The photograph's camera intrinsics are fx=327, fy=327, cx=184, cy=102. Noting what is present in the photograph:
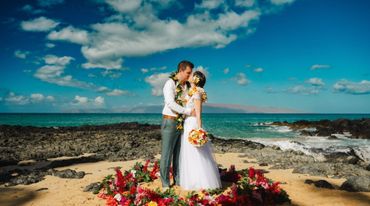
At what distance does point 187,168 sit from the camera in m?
6.96

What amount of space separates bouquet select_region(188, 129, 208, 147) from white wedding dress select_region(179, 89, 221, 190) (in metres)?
0.18

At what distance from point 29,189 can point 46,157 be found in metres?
6.35

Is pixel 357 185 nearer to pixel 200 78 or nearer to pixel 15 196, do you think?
pixel 200 78

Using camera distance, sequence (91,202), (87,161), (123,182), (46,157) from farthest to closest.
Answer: (46,157), (87,161), (123,182), (91,202)

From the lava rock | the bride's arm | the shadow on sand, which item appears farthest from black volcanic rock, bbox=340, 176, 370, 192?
the shadow on sand

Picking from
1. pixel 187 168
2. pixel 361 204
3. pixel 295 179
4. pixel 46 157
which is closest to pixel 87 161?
pixel 46 157

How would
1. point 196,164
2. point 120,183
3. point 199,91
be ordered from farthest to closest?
point 120,183, point 196,164, point 199,91

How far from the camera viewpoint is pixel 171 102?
6496 millimetres

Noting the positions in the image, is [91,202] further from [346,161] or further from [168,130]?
[346,161]

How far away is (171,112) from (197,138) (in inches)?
29.6

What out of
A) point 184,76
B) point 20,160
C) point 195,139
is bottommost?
point 20,160

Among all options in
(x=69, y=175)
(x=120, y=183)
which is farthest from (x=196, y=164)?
(x=69, y=175)

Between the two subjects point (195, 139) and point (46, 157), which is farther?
point (46, 157)

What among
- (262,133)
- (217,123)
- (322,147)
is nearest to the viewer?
(322,147)
